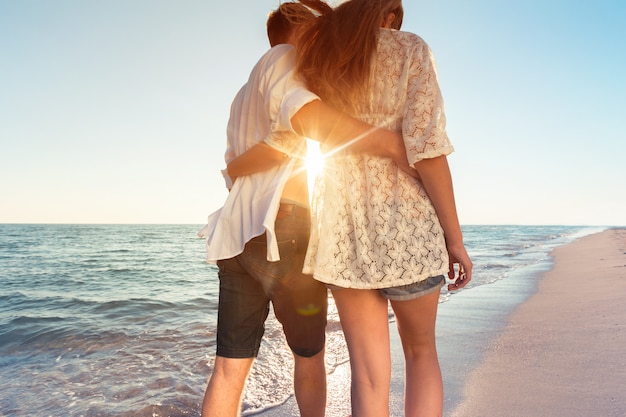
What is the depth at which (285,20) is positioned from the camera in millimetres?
1658

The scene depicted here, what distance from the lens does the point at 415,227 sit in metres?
1.36

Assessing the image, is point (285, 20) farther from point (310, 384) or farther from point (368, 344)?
point (310, 384)

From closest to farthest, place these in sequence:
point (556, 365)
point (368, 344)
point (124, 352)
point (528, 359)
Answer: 1. point (368, 344)
2. point (556, 365)
3. point (528, 359)
4. point (124, 352)

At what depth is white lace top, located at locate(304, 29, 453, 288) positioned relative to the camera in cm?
134

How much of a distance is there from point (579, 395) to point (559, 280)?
531 cm

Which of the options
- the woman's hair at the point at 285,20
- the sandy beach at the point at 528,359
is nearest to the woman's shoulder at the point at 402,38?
the woman's hair at the point at 285,20

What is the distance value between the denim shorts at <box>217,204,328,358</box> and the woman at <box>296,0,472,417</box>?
0.08 m

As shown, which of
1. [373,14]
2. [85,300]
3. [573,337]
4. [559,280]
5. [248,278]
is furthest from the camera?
[85,300]

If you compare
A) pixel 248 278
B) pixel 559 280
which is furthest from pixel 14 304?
pixel 559 280

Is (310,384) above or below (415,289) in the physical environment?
below

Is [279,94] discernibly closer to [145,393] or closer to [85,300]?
[145,393]

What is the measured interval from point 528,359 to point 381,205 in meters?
2.37

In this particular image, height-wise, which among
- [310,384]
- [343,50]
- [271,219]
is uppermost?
[343,50]

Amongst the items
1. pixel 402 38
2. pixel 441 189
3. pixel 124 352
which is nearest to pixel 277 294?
pixel 441 189
